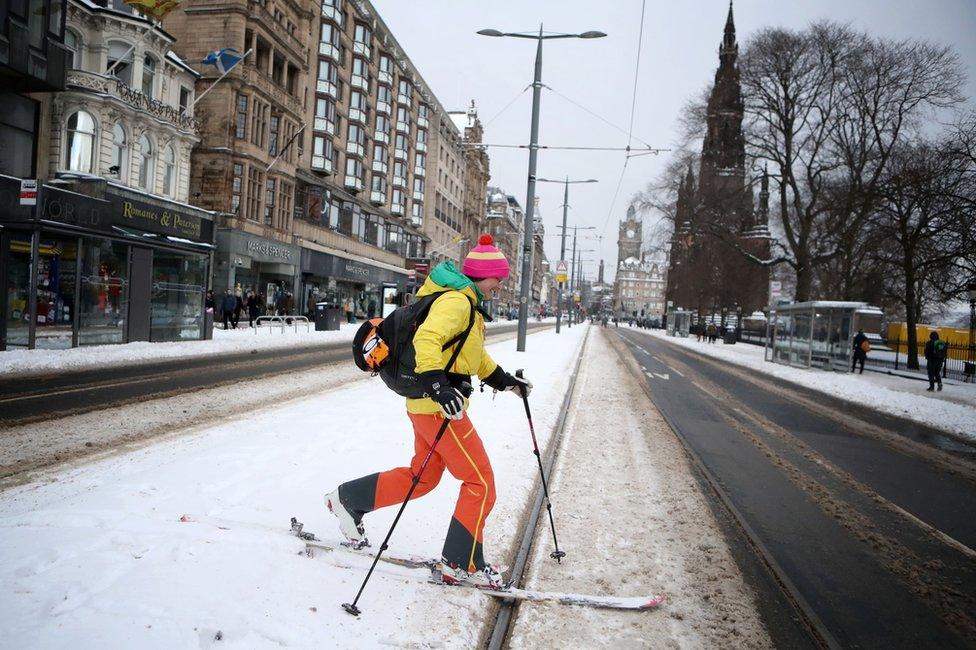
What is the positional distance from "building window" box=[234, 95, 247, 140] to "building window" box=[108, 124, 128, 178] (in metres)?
7.54

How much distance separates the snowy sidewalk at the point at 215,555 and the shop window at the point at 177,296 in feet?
46.5

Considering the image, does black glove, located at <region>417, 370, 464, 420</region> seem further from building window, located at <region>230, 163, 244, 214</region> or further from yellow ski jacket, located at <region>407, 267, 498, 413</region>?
building window, located at <region>230, 163, 244, 214</region>

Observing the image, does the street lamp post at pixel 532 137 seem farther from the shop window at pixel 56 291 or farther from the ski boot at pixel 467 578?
the ski boot at pixel 467 578

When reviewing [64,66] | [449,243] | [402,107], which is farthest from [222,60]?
[449,243]

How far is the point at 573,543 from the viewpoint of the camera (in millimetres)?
4195

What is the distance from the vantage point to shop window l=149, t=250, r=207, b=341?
18328mm

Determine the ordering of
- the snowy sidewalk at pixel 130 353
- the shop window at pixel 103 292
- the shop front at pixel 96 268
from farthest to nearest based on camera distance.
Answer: the shop window at pixel 103 292 → the shop front at pixel 96 268 → the snowy sidewalk at pixel 130 353

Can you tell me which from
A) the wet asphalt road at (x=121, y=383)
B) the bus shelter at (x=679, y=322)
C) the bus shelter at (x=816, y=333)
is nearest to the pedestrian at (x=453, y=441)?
the wet asphalt road at (x=121, y=383)

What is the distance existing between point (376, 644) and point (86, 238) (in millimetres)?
16585

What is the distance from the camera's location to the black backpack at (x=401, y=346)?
3.16 metres

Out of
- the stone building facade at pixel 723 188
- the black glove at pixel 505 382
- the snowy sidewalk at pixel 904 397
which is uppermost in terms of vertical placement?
the stone building facade at pixel 723 188

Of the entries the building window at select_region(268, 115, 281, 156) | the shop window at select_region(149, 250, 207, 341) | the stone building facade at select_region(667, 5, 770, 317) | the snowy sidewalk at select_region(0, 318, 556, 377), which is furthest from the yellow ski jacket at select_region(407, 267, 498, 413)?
the building window at select_region(268, 115, 281, 156)

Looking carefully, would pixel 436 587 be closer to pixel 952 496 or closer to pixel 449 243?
pixel 952 496

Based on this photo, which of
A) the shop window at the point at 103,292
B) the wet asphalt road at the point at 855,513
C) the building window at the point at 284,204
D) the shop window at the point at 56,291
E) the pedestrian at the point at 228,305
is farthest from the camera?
the building window at the point at 284,204
